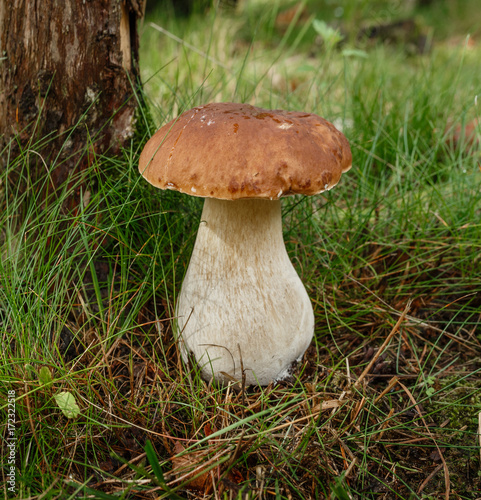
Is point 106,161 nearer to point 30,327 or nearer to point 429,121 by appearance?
point 30,327

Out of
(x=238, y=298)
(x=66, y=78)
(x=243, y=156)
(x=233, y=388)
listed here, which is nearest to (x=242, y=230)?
(x=238, y=298)

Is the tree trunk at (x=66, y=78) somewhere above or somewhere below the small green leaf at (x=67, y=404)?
above

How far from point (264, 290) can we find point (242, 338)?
221 mm

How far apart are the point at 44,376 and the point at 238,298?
0.76 metres

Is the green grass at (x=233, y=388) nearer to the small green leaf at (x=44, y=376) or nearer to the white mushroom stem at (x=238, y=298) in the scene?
the small green leaf at (x=44, y=376)

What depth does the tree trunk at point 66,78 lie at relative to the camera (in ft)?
5.14

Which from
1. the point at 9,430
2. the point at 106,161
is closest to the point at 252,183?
the point at 106,161

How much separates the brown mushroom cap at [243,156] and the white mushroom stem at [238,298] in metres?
0.30

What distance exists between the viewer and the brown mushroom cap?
1.23 meters

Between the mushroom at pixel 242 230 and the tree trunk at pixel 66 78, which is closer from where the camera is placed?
the mushroom at pixel 242 230

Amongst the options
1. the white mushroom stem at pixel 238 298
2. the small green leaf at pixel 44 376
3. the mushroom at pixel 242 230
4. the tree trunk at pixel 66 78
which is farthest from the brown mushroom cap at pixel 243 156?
the small green leaf at pixel 44 376

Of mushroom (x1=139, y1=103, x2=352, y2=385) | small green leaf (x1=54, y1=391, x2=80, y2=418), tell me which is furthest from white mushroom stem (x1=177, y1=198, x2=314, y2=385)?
small green leaf (x1=54, y1=391, x2=80, y2=418)

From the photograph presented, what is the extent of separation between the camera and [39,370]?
4.36 ft

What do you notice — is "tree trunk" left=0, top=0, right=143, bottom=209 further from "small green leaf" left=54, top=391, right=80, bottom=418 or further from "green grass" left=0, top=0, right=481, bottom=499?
"small green leaf" left=54, top=391, right=80, bottom=418
